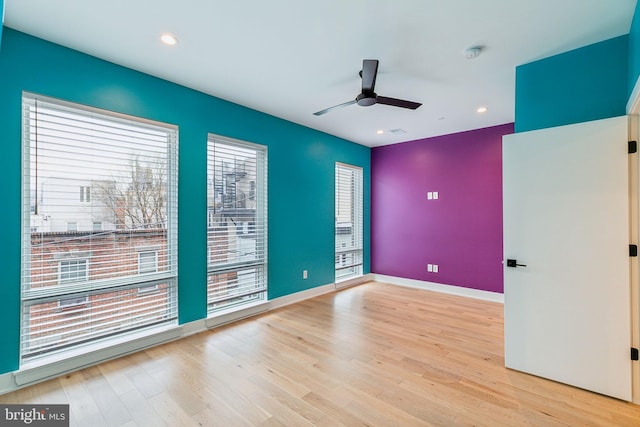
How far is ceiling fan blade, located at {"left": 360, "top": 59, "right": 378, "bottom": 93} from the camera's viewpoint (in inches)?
92.8

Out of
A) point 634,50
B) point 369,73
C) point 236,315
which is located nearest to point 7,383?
point 236,315

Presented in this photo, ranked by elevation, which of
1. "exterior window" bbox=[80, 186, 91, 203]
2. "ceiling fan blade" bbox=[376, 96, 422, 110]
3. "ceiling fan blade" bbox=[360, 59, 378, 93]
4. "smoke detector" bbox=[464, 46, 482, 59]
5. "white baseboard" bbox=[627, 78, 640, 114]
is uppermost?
"smoke detector" bbox=[464, 46, 482, 59]

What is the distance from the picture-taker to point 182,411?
2.00m

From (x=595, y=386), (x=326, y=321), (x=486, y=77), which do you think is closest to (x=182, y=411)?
(x=326, y=321)

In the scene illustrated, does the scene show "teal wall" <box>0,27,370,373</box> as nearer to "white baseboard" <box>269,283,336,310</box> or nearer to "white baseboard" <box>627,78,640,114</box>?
"white baseboard" <box>269,283,336,310</box>

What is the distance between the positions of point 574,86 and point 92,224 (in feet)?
14.7

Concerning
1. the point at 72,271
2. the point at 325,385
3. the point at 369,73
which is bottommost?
the point at 325,385

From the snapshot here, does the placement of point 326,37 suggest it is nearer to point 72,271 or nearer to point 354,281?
point 72,271

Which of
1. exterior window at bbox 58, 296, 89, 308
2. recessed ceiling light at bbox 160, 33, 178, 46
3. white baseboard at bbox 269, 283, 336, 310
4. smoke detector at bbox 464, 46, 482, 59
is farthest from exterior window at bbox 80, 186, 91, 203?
smoke detector at bbox 464, 46, 482, 59

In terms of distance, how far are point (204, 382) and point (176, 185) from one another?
199cm

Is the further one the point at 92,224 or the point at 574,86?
the point at 92,224

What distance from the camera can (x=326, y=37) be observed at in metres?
2.34

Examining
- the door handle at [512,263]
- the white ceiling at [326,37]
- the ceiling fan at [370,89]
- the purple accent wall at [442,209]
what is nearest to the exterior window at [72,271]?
the white ceiling at [326,37]

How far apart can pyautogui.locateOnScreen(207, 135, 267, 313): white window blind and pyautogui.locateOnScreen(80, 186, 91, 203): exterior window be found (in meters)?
1.14
